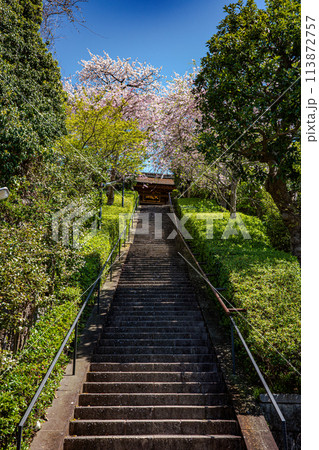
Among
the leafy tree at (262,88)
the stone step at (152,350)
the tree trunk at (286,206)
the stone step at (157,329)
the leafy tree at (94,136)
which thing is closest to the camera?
the stone step at (152,350)

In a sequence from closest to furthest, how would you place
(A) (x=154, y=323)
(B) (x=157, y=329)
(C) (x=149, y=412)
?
(C) (x=149, y=412), (B) (x=157, y=329), (A) (x=154, y=323)

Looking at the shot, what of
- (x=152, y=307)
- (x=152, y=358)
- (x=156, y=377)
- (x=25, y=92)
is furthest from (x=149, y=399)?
(x=25, y=92)

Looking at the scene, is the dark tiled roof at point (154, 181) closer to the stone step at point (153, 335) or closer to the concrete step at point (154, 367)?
the stone step at point (153, 335)

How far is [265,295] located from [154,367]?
2.66 metres

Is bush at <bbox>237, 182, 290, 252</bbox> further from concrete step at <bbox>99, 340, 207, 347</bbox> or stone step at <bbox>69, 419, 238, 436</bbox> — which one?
stone step at <bbox>69, 419, 238, 436</bbox>

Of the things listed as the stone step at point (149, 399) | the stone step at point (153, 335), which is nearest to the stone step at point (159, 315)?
the stone step at point (153, 335)

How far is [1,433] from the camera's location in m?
3.23

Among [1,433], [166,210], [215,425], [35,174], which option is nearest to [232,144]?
[35,174]

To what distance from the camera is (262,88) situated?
794 cm

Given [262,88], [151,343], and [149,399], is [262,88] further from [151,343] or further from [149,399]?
[149,399]

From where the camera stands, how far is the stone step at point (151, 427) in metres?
4.12

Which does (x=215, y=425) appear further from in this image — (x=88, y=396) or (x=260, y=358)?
(x=88, y=396)

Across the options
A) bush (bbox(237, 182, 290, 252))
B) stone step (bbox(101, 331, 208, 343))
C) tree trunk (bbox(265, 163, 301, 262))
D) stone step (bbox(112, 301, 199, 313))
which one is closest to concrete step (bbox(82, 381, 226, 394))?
stone step (bbox(101, 331, 208, 343))

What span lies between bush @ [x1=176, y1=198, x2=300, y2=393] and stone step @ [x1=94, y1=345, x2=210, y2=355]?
40.3 inches
